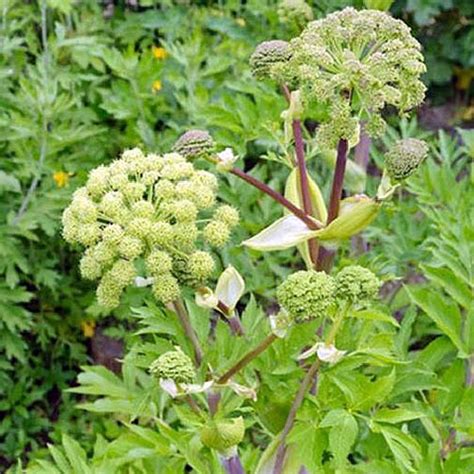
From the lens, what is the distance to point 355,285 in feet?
5.35

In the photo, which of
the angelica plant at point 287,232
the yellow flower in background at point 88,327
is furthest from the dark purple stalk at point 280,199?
the yellow flower in background at point 88,327

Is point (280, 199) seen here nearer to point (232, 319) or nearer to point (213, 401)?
point (232, 319)

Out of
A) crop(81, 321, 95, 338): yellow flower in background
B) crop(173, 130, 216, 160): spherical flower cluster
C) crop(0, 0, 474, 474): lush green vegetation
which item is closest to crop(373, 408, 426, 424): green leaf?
crop(0, 0, 474, 474): lush green vegetation

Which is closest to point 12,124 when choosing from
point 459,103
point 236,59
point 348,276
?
point 236,59

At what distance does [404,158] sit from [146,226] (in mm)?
→ 472

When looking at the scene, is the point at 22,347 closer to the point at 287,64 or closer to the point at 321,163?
the point at 321,163

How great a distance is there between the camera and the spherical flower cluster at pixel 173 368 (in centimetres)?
162

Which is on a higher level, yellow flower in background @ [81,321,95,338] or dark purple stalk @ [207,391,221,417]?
dark purple stalk @ [207,391,221,417]

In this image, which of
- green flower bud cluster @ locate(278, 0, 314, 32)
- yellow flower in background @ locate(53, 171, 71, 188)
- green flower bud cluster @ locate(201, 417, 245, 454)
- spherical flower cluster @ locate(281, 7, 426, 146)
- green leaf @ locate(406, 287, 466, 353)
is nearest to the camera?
spherical flower cluster @ locate(281, 7, 426, 146)

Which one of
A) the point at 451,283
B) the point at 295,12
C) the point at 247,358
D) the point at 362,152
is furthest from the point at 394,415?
the point at 295,12

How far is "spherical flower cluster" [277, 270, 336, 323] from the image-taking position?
1.59 metres

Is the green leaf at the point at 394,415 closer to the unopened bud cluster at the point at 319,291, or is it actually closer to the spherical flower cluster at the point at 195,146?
the unopened bud cluster at the point at 319,291

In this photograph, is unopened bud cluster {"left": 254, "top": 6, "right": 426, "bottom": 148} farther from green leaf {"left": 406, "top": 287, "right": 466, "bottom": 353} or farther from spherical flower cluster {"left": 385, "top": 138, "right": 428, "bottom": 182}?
green leaf {"left": 406, "top": 287, "right": 466, "bottom": 353}

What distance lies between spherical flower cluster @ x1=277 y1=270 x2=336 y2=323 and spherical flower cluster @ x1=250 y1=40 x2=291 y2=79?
1.26 ft
